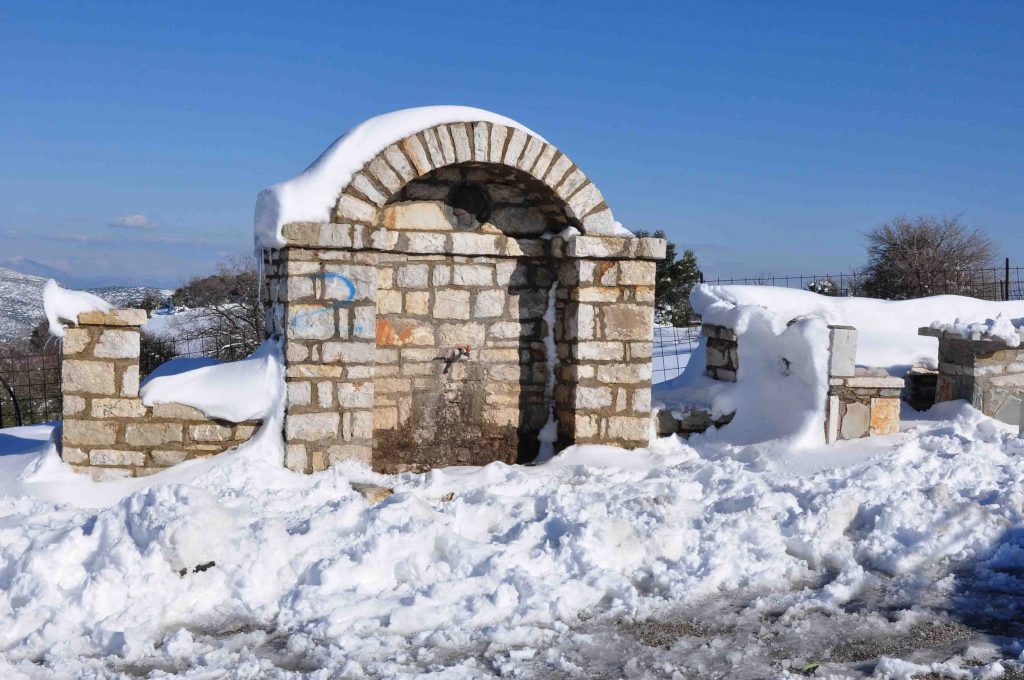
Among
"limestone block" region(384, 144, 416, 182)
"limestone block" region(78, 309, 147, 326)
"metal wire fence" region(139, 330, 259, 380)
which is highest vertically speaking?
"limestone block" region(384, 144, 416, 182)

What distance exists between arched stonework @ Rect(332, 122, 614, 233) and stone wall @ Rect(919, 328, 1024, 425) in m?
3.68

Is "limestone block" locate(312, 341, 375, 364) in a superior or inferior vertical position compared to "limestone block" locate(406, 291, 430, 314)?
inferior

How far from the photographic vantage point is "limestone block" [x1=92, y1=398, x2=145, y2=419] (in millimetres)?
5949

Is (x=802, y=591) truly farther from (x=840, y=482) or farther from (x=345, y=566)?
(x=345, y=566)

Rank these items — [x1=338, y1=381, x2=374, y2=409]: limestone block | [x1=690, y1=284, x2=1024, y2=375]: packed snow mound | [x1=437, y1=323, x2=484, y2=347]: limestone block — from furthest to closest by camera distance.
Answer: [x1=690, y1=284, x2=1024, y2=375]: packed snow mound, [x1=437, y1=323, x2=484, y2=347]: limestone block, [x1=338, y1=381, x2=374, y2=409]: limestone block

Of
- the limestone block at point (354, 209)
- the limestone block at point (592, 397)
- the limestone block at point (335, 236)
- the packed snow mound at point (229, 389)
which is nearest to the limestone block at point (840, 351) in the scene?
the limestone block at point (592, 397)

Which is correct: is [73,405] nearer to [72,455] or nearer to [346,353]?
[72,455]

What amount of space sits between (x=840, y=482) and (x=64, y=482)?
5.37 m

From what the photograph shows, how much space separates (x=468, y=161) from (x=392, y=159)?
1.97 ft

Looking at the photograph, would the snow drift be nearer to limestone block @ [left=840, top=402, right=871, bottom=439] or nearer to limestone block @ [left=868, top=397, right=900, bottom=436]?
limestone block @ [left=840, top=402, right=871, bottom=439]

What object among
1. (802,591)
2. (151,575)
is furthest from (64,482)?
(802,591)

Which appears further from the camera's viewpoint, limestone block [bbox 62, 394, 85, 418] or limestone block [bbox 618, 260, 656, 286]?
limestone block [bbox 618, 260, 656, 286]

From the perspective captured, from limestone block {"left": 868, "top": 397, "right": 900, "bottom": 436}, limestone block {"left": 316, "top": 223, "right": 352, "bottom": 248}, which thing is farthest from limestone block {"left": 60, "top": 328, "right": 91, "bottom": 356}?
limestone block {"left": 868, "top": 397, "right": 900, "bottom": 436}

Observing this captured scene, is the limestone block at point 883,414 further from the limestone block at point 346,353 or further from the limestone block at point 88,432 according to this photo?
the limestone block at point 88,432
